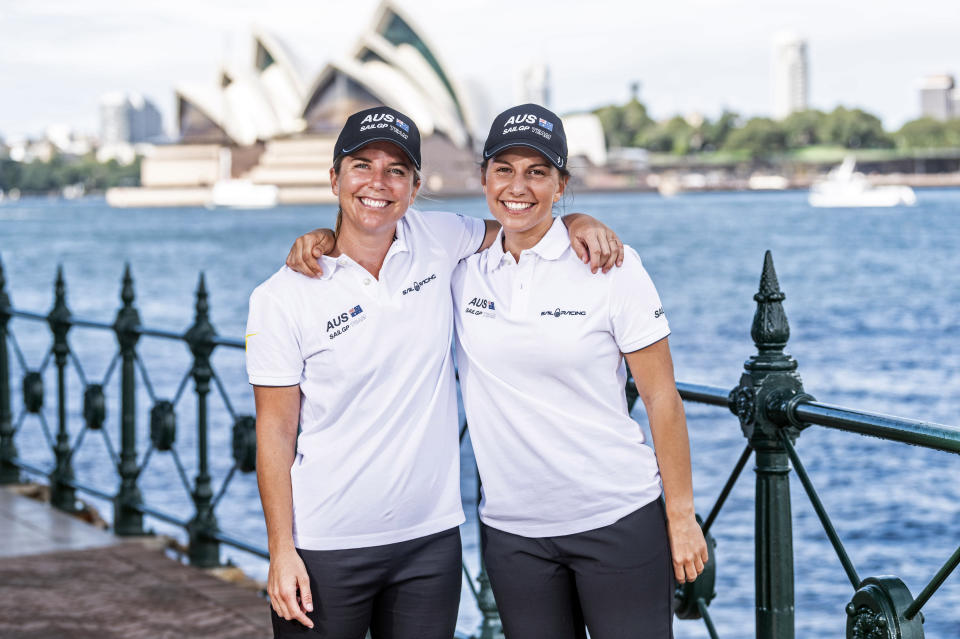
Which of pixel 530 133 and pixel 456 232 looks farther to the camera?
pixel 456 232

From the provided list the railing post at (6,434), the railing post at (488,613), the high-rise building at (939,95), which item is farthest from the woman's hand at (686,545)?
the high-rise building at (939,95)

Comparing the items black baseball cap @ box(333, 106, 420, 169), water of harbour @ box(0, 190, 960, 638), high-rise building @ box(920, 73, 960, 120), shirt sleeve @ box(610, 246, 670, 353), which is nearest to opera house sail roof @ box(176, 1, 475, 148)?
water of harbour @ box(0, 190, 960, 638)

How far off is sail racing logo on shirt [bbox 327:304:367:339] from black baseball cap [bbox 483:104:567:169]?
1.23 ft

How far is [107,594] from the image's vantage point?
419 centimetres

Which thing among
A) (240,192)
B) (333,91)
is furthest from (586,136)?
(333,91)

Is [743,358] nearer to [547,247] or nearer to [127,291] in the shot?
[127,291]

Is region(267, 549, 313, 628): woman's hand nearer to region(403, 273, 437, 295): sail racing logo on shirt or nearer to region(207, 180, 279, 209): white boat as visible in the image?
region(403, 273, 437, 295): sail racing logo on shirt

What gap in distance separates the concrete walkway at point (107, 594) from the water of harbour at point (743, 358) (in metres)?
1.83

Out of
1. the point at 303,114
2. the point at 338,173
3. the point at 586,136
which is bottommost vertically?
the point at 338,173

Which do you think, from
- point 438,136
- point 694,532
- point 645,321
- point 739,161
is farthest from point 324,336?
point 739,161

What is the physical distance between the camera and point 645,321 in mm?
2010

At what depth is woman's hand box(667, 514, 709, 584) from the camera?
2094mm

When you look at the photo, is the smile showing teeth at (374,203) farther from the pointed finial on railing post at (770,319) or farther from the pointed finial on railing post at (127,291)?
the pointed finial on railing post at (127,291)

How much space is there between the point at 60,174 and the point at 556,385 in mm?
147154
